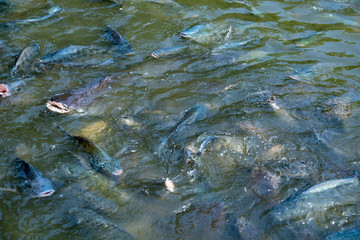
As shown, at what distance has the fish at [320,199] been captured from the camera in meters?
3.08

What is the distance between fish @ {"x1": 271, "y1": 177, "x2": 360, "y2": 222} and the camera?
10.1 ft

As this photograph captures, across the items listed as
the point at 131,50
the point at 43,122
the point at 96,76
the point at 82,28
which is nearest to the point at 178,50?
the point at 131,50

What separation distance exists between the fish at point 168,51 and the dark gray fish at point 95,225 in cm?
319

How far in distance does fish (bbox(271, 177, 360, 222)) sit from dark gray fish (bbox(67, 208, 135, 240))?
1556 mm

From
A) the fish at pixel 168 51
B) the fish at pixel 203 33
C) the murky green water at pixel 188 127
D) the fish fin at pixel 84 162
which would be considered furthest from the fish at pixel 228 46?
the fish fin at pixel 84 162

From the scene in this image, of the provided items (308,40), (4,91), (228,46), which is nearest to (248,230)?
(228,46)

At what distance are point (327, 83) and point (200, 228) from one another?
340 centimetres

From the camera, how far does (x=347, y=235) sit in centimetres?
273

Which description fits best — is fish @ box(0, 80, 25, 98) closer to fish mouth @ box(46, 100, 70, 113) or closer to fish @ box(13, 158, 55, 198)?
fish mouth @ box(46, 100, 70, 113)

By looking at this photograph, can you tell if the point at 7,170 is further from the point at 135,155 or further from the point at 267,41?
the point at 267,41

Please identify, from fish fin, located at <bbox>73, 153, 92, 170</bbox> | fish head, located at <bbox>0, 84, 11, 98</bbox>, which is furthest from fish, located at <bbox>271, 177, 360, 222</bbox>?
fish head, located at <bbox>0, 84, 11, 98</bbox>

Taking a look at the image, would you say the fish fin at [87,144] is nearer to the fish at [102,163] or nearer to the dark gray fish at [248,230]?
the fish at [102,163]

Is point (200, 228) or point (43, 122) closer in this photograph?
point (200, 228)

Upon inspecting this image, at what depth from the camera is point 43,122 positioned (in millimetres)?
4156
